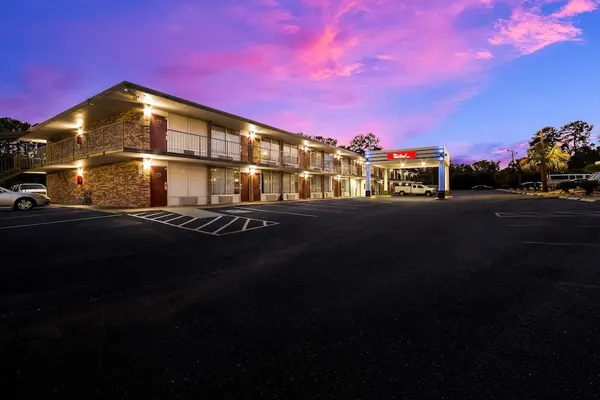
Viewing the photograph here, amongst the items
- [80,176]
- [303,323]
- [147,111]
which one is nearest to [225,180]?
[147,111]

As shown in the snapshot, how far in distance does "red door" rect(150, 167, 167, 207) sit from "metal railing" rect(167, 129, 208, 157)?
139 centimetres

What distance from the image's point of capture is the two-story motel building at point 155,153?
17.4 metres

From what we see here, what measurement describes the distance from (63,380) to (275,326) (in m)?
1.64

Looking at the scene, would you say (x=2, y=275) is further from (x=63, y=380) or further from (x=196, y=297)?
(x=63, y=380)

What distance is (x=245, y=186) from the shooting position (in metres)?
24.6

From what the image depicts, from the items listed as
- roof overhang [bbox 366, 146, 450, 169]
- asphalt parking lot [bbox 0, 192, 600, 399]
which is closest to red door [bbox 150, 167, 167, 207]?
asphalt parking lot [bbox 0, 192, 600, 399]

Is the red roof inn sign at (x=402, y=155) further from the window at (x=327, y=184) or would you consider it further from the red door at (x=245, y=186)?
the red door at (x=245, y=186)

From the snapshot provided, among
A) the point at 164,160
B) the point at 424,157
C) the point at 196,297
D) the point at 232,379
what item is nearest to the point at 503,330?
the point at 232,379

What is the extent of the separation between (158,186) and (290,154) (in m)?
14.2

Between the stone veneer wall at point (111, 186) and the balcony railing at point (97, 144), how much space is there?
1198 millimetres

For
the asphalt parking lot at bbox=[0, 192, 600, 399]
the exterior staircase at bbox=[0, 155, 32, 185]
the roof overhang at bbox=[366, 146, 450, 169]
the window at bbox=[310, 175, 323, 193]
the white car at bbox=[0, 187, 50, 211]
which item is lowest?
the asphalt parking lot at bbox=[0, 192, 600, 399]

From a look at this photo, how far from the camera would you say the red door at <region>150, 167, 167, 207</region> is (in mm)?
18172

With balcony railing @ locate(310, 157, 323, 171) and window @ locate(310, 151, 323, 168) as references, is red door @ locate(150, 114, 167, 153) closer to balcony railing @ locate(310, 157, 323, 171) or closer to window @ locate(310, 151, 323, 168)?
balcony railing @ locate(310, 157, 323, 171)

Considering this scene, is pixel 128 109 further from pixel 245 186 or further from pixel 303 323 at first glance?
pixel 303 323
